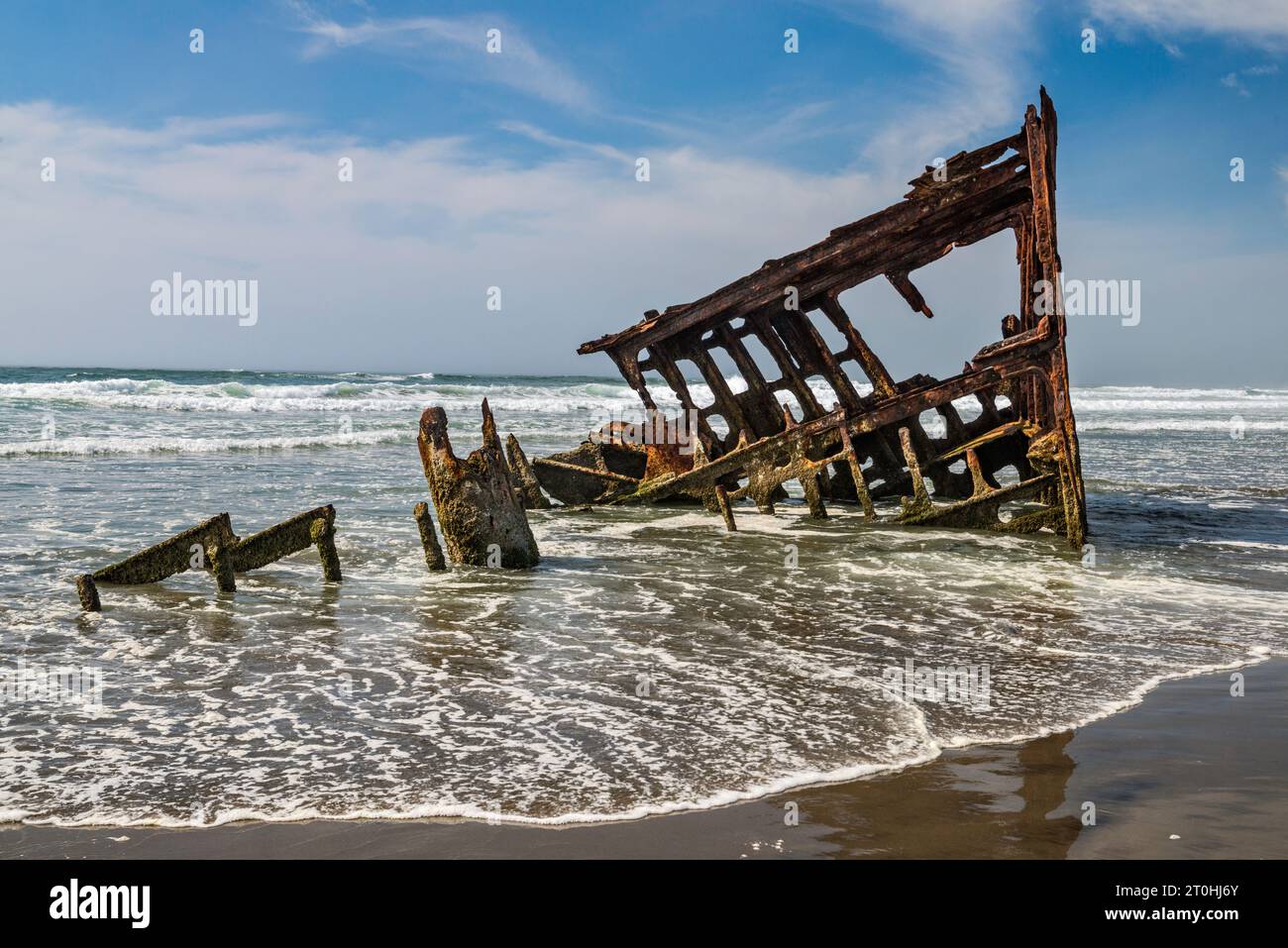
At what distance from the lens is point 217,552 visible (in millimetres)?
6598

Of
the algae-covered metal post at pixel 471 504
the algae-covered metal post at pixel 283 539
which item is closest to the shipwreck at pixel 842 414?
the algae-covered metal post at pixel 471 504

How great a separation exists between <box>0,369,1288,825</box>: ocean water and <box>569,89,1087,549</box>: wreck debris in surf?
48 centimetres

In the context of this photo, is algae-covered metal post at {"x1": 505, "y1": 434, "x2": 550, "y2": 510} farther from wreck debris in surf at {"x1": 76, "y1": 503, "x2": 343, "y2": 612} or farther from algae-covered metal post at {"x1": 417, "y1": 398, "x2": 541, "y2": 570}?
wreck debris in surf at {"x1": 76, "y1": 503, "x2": 343, "y2": 612}

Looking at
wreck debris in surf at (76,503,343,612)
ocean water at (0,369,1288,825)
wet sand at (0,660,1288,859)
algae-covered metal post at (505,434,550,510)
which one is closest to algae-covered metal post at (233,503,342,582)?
wreck debris in surf at (76,503,343,612)

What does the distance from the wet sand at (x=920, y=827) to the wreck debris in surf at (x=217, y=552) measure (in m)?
3.57

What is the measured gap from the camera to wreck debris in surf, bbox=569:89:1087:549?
9.70 m

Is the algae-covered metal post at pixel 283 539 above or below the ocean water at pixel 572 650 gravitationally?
above

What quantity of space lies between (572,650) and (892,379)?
21.2 feet

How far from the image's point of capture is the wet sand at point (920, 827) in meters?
3.05

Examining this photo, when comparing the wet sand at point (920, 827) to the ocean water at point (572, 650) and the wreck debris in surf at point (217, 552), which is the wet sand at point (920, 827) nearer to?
the ocean water at point (572, 650)

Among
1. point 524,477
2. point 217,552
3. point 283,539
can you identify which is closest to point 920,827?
point 283,539

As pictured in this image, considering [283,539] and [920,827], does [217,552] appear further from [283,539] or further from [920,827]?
[920,827]
